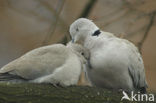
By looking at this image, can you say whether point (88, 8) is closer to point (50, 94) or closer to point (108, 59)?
point (108, 59)

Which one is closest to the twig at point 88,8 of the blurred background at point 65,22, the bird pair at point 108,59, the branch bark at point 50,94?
the blurred background at point 65,22

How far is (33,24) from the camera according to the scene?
5488mm

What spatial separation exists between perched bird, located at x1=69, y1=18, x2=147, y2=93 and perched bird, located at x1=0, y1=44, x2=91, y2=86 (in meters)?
0.32

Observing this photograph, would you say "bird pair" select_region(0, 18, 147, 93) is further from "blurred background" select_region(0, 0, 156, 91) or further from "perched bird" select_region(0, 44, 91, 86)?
"blurred background" select_region(0, 0, 156, 91)

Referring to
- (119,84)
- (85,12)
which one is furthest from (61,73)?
(85,12)

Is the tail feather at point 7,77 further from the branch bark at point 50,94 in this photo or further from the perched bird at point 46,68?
the branch bark at point 50,94

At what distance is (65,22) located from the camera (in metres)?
4.64

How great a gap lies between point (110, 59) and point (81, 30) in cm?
44

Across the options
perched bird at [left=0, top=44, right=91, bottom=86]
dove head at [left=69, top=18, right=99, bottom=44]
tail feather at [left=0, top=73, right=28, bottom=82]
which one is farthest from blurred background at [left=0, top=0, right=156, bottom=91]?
tail feather at [left=0, top=73, right=28, bottom=82]

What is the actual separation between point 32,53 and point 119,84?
0.84m

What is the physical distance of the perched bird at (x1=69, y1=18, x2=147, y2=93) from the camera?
150 inches

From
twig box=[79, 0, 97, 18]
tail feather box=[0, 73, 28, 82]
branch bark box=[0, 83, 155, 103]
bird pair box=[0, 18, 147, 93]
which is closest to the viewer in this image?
branch bark box=[0, 83, 155, 103]

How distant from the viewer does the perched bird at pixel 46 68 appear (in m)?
3.26

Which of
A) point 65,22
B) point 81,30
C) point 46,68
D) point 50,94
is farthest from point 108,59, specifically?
point 65,22
